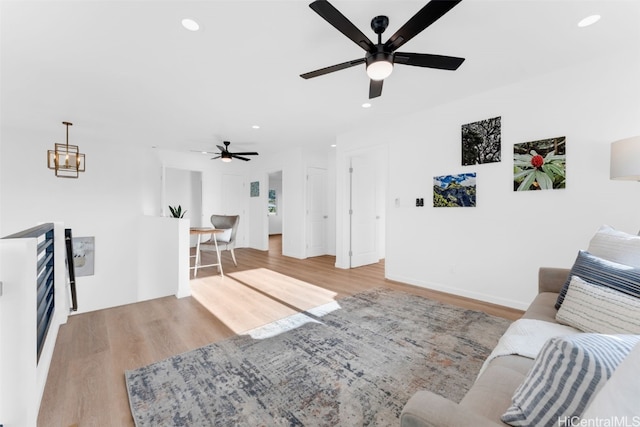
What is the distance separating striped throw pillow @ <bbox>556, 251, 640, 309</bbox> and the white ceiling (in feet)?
5.63

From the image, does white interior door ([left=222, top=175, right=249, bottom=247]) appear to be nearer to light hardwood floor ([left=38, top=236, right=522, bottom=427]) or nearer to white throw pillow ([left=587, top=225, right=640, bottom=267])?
light hardwood floor ([left=38, top=236, right=522, bottom=427])

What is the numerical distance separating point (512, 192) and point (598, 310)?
1954 millimetres

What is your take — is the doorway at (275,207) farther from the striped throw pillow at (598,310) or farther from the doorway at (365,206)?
the striped throw pillow at (598,310)

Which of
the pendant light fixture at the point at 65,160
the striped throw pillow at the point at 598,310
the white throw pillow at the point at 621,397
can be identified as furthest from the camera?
the pendant light fixture at the point at 65,160

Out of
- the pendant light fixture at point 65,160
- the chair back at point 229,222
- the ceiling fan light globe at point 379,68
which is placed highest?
the ceiling fan light globe at point 379,68

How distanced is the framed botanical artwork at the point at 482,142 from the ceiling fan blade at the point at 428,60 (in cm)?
154

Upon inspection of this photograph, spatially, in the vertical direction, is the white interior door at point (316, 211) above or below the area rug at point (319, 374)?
above

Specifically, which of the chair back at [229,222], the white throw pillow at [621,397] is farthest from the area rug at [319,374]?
the chair back at [229,222]

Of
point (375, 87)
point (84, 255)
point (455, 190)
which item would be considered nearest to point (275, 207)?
point (84, 255)

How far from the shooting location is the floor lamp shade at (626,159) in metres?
1.82

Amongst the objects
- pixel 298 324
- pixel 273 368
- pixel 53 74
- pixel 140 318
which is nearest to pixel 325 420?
pixel 273 368

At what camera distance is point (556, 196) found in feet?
8.72

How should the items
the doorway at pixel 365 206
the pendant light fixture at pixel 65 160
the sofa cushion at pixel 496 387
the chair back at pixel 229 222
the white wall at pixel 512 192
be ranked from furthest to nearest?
the doorway at pixel 365 206 < the chair back at pixel 229 222 < the pendant light fixture at pixel 65 160 < the white wall at pixel 512 192 < the sofa cushion at pixel 496 387

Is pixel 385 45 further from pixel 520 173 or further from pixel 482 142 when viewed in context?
pixel 520 173
